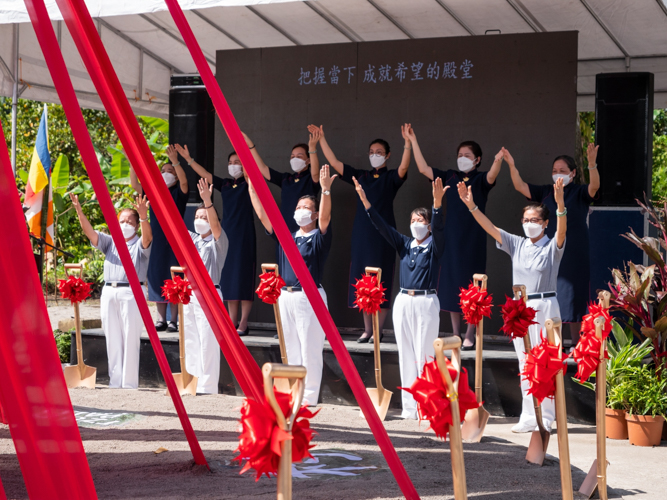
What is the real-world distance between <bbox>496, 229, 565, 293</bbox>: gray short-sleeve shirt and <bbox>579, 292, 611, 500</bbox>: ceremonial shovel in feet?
5.18

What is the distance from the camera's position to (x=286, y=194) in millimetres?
6695

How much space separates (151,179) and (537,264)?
283cm

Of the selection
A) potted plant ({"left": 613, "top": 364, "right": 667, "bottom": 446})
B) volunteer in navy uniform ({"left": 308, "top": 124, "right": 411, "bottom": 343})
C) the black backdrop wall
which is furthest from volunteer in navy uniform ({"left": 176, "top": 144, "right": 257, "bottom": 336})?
potted plant ({"left": 613, "top": 364, "right": 667, "bottom": 446})

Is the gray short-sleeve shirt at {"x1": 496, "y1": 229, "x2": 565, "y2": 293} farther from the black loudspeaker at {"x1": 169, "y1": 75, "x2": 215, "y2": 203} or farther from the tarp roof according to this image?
the black loudspeaker at {"x1": 169, "y1": 75, "x2": 215, "y2": 203}

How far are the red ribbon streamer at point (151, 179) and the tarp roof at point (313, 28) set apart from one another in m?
2.25

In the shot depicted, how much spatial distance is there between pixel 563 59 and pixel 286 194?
107 inches

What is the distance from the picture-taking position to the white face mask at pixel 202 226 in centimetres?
622

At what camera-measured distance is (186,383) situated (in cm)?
614

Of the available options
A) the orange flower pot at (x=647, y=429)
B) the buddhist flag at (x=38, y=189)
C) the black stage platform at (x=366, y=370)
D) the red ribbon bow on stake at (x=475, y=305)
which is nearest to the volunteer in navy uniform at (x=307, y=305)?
the black stage platform at (x=366, y=370)

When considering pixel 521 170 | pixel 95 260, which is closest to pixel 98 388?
pixel 521 170

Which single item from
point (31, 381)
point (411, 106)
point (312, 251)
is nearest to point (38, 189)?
point (312, 251)

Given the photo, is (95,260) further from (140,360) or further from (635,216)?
(635,216)

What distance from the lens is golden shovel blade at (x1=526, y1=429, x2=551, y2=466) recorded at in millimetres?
4023

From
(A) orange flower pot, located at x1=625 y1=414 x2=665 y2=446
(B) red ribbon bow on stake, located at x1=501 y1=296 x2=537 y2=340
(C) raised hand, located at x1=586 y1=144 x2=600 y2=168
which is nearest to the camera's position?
(B) red ribbon bow on stake, located at x1=501 y1=296 x2=537 y2=340
